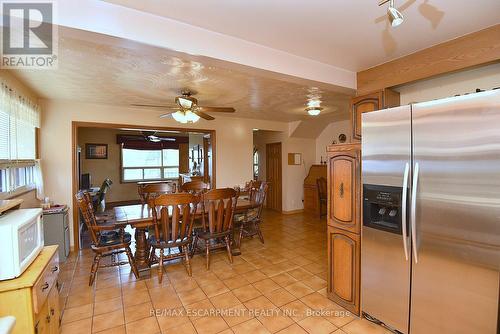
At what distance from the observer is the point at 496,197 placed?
1397 millimetres

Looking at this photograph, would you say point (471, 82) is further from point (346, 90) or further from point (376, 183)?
point (376, 183)

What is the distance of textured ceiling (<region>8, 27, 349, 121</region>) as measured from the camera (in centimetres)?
206

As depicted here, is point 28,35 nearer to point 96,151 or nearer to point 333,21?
point 333,21

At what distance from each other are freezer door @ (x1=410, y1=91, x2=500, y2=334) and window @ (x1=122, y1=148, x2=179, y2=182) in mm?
8207

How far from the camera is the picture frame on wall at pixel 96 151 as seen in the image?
289 inches

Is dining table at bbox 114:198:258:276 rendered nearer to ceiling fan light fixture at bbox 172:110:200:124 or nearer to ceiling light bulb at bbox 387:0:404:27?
ceiling fan light fixture at bbox 172:110:200:124

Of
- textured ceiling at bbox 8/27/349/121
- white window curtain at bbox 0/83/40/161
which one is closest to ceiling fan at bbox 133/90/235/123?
textured ceiling at bbox 8/27/349/121

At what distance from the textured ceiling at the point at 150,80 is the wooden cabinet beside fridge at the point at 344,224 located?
957 millimetres

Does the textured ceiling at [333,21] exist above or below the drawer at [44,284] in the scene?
above

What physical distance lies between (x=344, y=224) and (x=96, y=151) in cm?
779

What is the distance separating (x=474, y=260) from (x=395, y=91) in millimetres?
1809

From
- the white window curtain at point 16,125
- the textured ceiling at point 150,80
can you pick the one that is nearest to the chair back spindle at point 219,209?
the textured ceiling at point 150,80

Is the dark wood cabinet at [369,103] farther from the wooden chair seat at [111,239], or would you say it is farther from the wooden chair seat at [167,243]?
the wooden chair seat at [111,239]

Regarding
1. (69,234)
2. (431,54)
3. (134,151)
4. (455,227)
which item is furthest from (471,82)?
(134,151)
